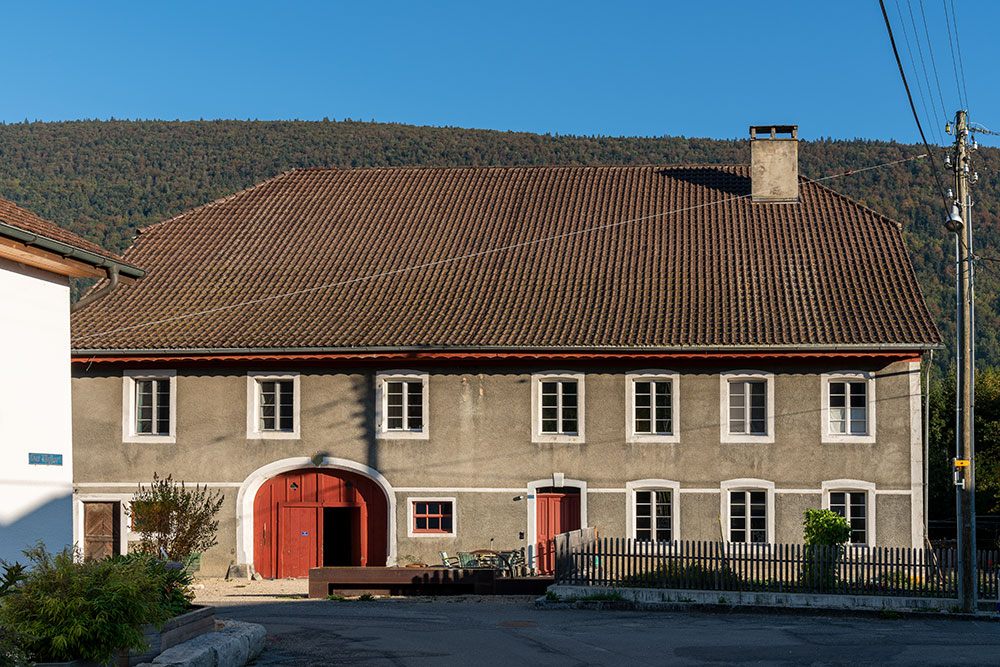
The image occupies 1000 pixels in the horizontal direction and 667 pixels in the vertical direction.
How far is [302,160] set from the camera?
108 meters

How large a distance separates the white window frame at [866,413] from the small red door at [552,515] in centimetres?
566

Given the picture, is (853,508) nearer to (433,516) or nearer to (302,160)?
(433,516)

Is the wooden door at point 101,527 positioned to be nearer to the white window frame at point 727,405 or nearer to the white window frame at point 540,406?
the white window frame at point 540,406

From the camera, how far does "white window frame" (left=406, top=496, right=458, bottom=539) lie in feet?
90.5

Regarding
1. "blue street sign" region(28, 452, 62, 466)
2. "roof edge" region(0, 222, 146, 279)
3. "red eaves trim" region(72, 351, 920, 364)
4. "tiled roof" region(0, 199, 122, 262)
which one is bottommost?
"blue street sign" region(28, 452, 62, 466)

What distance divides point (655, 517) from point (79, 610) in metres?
17.3

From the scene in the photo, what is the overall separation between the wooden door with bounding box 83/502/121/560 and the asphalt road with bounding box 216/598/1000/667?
735cm

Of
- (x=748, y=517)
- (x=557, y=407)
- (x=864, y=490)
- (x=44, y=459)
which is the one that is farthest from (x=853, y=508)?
(x=44, y=459)

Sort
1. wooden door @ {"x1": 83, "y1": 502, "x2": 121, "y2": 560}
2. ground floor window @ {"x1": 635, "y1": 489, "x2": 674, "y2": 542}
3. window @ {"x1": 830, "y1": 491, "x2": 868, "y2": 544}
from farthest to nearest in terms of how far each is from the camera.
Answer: wooden door @ {"x1": 83, "y1": 502, "x2": 121, "y2": 560}, ground floor window @ {"x1": 635, "y1": 489, "x2": 674, "y2": 542}, window @ {"x1": 830, "y1": 491, "x2": 868, "y2": 544}

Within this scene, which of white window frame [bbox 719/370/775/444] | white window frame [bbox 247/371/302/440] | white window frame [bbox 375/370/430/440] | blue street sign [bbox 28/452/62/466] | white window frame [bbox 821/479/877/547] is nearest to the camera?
blue street sign [bbox 28/452/62/466]

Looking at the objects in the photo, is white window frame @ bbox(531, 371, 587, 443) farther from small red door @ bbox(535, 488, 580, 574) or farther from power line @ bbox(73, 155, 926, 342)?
power line @ bbox(73, 155, 926, 342)

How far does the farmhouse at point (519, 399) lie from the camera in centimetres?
2691

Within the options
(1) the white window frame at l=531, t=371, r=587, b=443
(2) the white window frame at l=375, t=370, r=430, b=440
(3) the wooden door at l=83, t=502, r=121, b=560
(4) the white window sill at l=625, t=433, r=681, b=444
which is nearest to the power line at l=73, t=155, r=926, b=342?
(2) the white window frame at l=375, t=370, r=430, b=440

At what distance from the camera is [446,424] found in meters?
27.7
